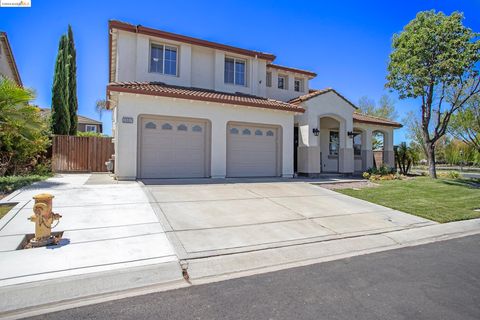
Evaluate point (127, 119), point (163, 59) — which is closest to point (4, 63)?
point (163, 59)

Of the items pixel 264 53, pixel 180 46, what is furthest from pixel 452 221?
pixel 180 46

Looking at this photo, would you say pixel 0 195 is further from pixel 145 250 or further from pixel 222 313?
pixel 222 313

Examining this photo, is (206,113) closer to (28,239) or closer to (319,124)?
(319,124)

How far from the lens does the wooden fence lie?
51.7 feet

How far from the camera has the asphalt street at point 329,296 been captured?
3.23 m

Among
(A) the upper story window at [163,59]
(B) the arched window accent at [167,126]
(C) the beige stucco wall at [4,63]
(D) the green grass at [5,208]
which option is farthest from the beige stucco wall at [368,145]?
(C) the beige stucco wall at [4,63]

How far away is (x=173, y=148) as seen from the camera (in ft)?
41.3

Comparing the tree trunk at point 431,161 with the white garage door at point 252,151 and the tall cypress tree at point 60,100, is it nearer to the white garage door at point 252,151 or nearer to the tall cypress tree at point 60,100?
the white garage door at point 252,151

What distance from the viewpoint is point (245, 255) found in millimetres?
5039

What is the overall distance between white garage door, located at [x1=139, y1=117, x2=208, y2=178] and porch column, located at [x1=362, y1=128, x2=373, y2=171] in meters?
12.2

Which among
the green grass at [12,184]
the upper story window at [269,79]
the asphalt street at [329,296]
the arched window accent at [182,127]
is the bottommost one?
the asphalt street at [329,296]

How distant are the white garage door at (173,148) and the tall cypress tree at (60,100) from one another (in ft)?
45.7

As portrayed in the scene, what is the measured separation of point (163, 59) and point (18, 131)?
7125mm

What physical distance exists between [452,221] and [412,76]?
10057 millimetres
